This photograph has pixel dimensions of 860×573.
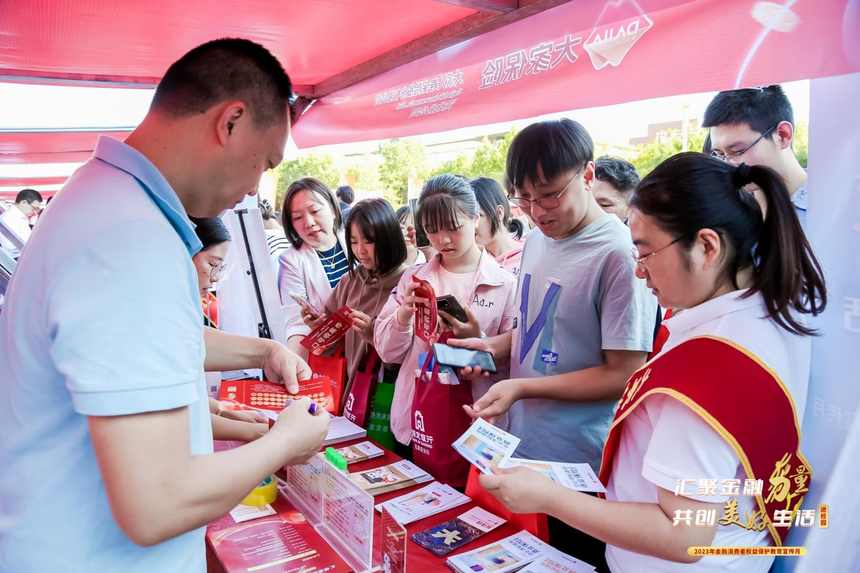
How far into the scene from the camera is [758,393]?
0.96m

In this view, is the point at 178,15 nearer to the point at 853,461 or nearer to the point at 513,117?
the point at 513,117

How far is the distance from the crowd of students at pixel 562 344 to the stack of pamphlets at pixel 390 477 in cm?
29

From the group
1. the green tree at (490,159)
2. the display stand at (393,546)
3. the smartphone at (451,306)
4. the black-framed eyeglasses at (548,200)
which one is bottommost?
the display stand at (393,546)

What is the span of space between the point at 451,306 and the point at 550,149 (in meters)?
0.70

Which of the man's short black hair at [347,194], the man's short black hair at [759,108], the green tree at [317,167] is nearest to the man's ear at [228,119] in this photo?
the man's short black hair at [759,108]

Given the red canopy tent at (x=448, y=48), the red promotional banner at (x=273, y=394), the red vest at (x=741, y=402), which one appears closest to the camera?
the red vest at (x=741, y=402)

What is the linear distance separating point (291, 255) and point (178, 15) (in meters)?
1.36

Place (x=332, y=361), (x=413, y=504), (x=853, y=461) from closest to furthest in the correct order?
(x=853, y=461)
(x=413, y=504)
(x=332, y=361)

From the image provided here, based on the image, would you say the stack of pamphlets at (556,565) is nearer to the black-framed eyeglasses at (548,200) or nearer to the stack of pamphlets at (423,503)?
the stack of pamphlets at (423,503)

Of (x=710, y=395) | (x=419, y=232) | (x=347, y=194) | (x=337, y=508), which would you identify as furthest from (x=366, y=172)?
(x=710, y=395)

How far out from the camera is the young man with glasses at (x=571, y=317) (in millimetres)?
1590

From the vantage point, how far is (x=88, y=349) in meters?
0.62

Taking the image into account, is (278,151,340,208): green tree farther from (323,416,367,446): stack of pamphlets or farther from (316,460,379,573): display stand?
(316,460,379,573): display stand

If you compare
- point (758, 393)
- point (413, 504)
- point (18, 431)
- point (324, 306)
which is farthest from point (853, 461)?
point (324, 306)
